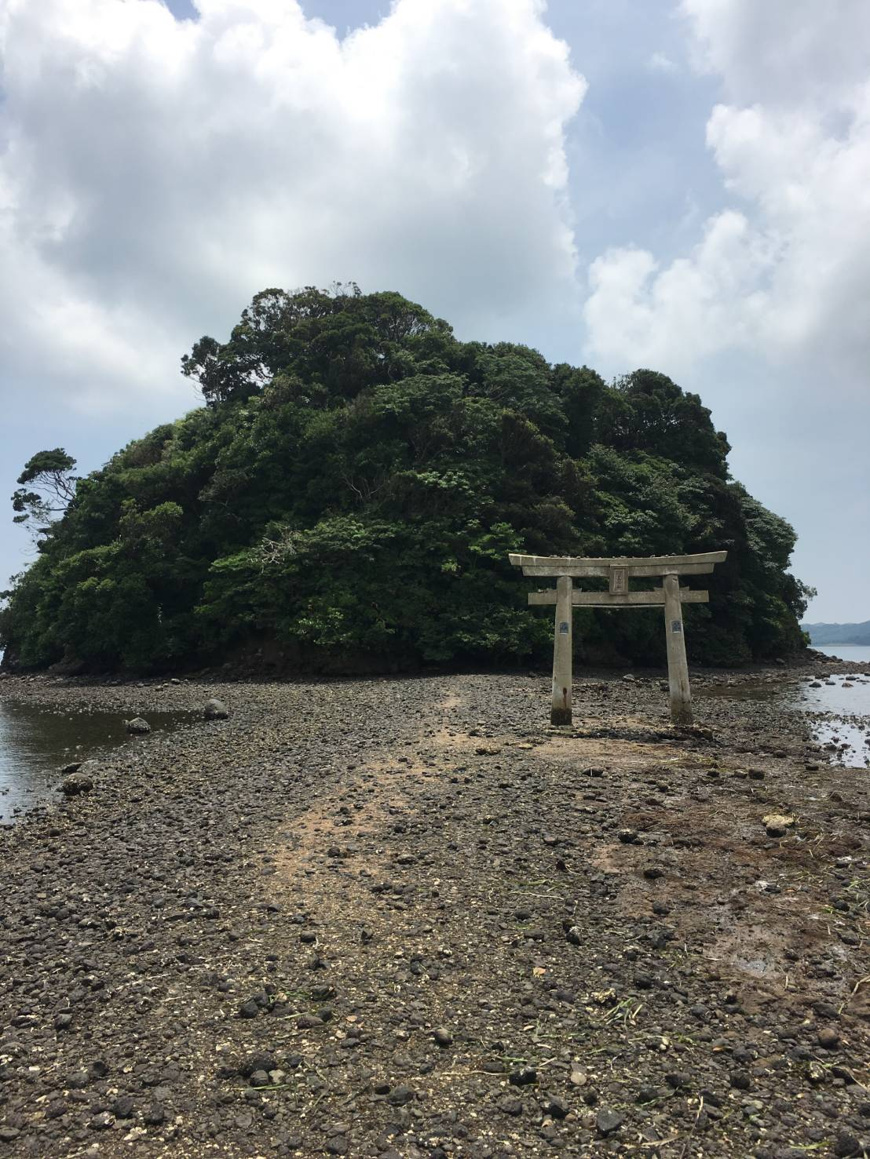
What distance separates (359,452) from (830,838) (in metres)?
32.6

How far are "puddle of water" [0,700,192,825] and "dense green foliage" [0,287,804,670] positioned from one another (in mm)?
9884

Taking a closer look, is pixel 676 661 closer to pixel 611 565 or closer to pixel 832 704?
pixel 611 565

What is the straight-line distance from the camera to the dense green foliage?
3400cm

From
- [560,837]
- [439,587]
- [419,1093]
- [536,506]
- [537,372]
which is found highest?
[537,372]

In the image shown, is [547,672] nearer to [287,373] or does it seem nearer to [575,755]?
[575,755]

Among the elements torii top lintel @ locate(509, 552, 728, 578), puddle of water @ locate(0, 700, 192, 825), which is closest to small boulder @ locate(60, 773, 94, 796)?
puddle of water @ locate(0, 700, 192, 825)

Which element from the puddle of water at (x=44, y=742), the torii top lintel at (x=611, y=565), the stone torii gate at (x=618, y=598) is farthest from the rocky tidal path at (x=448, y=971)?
the torii top lintel at (x=611, y=565)

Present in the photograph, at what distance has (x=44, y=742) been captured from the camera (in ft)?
67.0

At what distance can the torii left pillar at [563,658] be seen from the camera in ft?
54.1

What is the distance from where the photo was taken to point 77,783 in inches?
539

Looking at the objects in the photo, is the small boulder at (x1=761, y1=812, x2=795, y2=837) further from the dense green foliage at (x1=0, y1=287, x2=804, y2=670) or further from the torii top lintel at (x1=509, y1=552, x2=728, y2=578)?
the dense green foliage at (x1=0, y1=287, x2=804, y2=670)

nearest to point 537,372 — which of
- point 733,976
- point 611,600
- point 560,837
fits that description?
point 611,600

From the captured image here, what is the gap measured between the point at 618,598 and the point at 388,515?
2013 centimetres

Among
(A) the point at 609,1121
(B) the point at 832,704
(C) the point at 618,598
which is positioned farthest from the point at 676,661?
(A) the point at 609,1121
